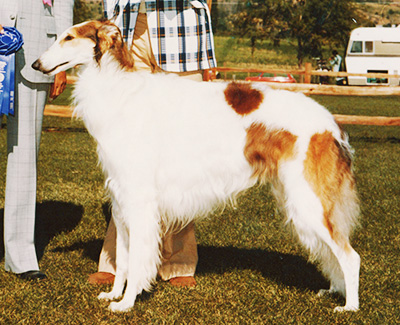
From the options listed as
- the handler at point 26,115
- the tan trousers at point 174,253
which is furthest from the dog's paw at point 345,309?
the handler at point 26,115

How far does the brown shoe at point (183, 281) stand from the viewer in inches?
148

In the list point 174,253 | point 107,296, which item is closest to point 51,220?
point 174,253

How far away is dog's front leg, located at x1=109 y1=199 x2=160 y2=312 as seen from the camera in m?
3.25

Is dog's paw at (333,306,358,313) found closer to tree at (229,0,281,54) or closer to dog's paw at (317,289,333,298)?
dog's paw at (317,289,333,298)

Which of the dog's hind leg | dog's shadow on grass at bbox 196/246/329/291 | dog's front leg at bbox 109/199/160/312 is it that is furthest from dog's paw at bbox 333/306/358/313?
dog's front leg at bbox 109/199/160/312

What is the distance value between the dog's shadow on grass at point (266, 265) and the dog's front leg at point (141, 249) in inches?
30.6

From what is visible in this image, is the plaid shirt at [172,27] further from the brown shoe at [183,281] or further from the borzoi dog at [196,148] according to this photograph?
the brown shoe at [183,281]

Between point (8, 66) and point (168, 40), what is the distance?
1.06m

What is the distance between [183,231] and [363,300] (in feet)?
4.42

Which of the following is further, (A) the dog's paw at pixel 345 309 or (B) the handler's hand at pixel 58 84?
(B) the handler's hand at pixel 58 84

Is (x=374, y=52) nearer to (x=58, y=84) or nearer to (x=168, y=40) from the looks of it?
(x=168, y=40)

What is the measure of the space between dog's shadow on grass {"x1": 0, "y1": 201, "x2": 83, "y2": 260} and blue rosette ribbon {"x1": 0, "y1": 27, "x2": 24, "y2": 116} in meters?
1.44

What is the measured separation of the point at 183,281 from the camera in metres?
3.79

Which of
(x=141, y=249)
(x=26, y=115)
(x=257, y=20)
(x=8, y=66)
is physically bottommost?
(x=141, y=249)
